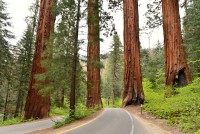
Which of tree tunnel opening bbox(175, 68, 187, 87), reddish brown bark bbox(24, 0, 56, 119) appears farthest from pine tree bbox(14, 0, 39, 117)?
tree tunnel opening bbox(175, 68, 187, 87)

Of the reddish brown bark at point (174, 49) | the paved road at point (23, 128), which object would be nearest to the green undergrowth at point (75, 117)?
the paved road at point (23, 128)

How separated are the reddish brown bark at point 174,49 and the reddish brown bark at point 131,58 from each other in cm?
419

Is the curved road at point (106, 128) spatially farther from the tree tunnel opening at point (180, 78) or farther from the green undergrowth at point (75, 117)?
the tree tunnel opening at point (180, 78)

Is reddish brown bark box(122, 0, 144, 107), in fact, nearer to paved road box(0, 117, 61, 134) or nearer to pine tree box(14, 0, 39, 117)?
paved road box(0, 117, 61, 134)

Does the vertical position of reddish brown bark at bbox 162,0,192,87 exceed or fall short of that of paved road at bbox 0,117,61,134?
it exceeds it

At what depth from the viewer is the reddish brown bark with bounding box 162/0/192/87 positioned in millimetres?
16703

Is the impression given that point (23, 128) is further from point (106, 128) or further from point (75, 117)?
point (106, 128)

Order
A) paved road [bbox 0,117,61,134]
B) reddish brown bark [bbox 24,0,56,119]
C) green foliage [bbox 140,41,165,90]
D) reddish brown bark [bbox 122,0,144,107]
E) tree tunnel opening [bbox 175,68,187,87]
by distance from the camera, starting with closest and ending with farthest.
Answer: paved road [bbox 0,117,61,134] → tree tunnel opening [bbox 175,68,187,87] → reddish brown bark [bbox 24,0,56,119] → reddish brown bark [bbox 122,0,144,107] → green foliage [bbox 140,41,165,90]

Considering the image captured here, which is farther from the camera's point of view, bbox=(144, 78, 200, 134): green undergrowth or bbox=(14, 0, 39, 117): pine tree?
bbox=(14, 0, 39, 117): pine tree

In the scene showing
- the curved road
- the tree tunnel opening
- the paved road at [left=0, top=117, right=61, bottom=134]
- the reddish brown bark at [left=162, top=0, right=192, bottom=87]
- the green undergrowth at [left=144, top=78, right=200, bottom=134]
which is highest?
the reddish brown bark at [left=162, top=0, right=192, bottom=87]

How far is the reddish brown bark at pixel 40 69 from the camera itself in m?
17.7

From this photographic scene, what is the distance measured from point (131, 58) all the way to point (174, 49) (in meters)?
5.36

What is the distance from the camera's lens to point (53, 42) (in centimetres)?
1446

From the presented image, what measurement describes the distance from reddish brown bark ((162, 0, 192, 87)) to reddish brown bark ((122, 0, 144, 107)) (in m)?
4.19
